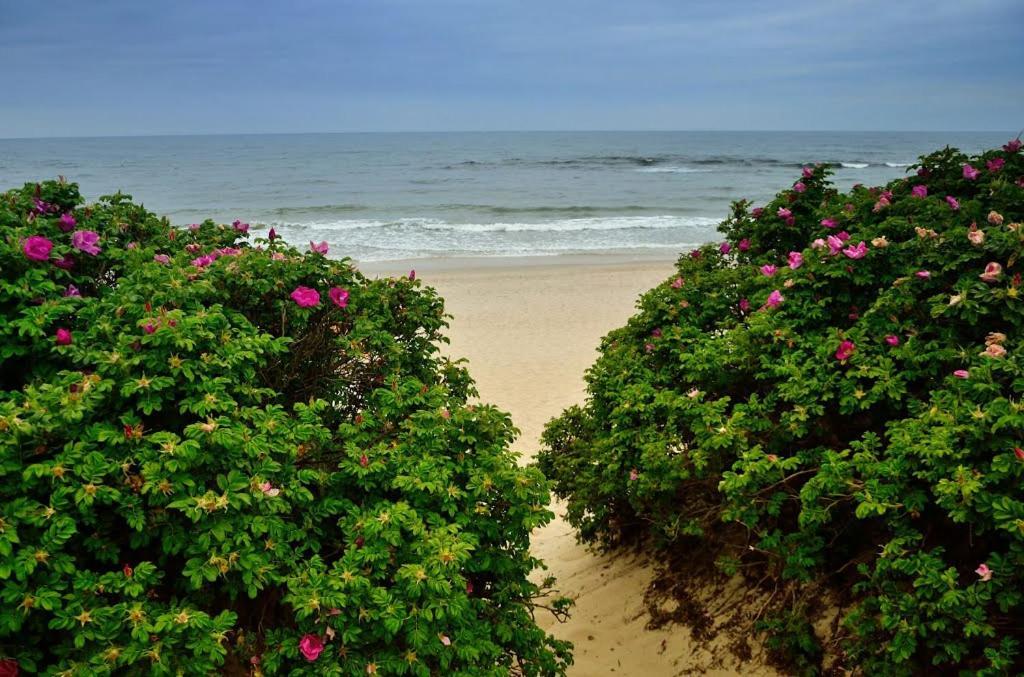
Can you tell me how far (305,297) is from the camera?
320 centimetres

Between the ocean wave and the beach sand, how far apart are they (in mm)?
7173

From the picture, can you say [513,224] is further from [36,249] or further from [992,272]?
[36,249]

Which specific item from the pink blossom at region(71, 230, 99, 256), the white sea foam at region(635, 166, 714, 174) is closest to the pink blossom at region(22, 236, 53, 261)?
the pink blossom at region(71, 230, 99, 256)

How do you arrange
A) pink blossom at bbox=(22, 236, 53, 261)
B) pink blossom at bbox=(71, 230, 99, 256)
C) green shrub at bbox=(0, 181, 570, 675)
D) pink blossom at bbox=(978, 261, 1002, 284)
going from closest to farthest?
1. green shrub at bbox=(0, 181, 570, 675)
2. pink blossom at bbox=(22, 236, 53, 261)
3. pink blossom at bbox=(978, 261, 1002, 284)
4. pink blossom at bbox=(71, 230, 99, 256)

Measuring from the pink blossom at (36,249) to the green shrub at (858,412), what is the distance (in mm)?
2830

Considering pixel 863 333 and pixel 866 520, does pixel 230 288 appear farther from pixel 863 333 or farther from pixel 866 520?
pixel 866 520

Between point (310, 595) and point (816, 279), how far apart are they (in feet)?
9.51

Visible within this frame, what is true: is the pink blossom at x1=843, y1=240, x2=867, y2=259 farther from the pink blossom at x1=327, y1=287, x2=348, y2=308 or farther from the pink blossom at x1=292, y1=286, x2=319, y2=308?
the pink blossom at x1=292, y1=286, x2=319, y2=308

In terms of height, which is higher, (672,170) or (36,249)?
(672,170)

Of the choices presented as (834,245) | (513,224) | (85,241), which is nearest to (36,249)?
(85,241)

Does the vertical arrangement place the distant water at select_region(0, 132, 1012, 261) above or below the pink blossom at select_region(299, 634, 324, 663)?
above

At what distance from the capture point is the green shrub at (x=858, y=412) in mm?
2609

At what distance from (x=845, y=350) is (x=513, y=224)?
84.0ft

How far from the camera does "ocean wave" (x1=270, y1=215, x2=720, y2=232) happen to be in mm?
27188
